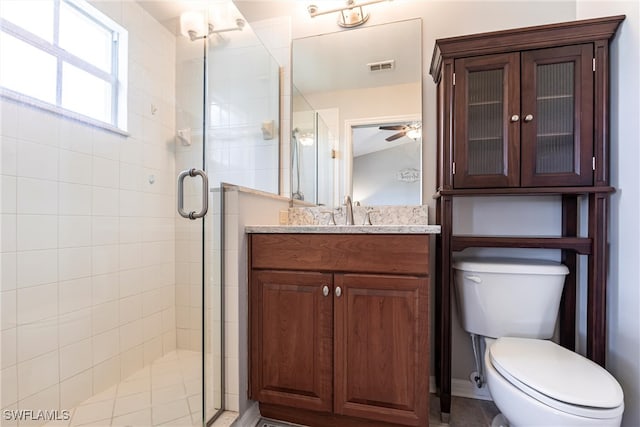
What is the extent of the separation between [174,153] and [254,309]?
3.11 feet

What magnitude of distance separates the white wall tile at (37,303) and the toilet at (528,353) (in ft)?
6.04

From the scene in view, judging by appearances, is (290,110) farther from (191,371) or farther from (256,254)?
(191,371)

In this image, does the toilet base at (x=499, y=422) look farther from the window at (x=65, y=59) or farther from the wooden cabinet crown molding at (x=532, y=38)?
the window at (x=65, y=59)

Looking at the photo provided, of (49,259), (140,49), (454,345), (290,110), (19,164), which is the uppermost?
(140,49)

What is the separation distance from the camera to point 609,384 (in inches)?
36.7

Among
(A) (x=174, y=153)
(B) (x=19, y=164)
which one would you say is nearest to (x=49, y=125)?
(B) (x=19, y=164)

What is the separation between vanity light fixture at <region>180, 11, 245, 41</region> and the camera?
1639 mm

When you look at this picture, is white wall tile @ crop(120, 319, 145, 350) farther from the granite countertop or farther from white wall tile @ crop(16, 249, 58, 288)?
the granite countertop

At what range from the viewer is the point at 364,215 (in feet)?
5.74

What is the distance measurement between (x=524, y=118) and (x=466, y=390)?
1.42m

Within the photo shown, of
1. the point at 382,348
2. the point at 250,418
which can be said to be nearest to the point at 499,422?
the point at 382,348

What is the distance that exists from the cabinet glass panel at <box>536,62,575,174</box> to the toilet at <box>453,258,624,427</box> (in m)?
0.47

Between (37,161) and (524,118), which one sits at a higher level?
(524,118)

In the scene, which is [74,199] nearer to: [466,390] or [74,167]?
[74,167]
